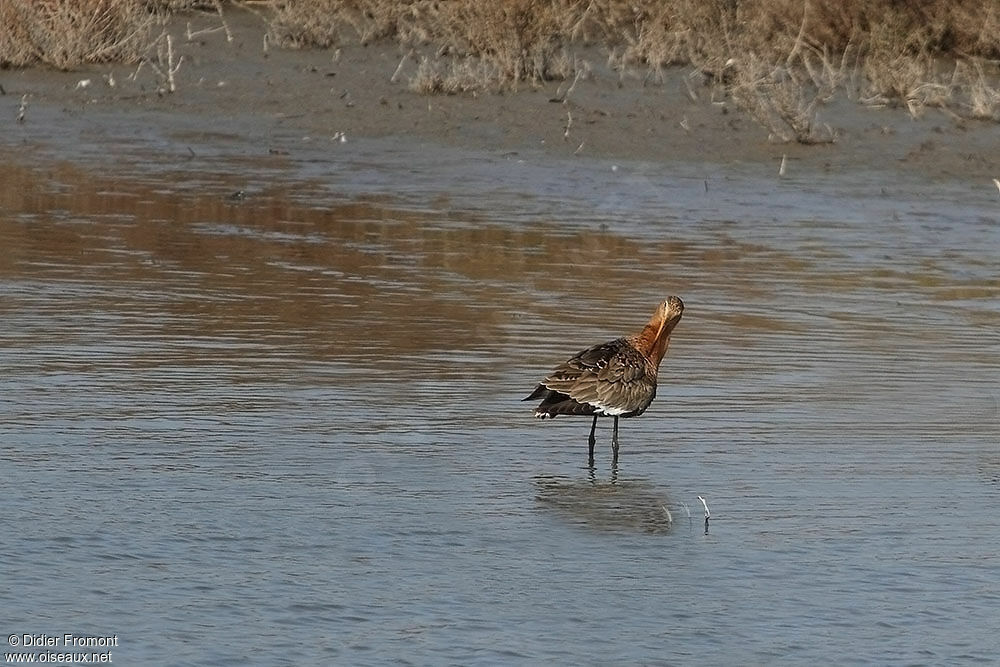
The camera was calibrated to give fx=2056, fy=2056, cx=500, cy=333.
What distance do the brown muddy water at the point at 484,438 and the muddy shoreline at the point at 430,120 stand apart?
2433 millimetres

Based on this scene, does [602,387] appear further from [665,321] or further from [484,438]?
[665,321]

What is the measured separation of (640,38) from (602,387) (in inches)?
535

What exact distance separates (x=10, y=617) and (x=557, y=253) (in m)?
7.87

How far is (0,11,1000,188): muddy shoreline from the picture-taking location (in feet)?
59.3

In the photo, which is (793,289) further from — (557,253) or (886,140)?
(886,140)

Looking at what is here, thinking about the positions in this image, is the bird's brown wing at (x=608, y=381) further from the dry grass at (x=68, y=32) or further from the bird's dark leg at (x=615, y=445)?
the dry grass at (x=68, y=32)

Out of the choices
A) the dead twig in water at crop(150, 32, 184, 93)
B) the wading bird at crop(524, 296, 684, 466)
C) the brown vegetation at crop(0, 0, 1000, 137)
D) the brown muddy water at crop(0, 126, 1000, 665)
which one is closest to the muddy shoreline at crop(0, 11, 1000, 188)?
the dead twig in water at crop(150, 32, 184, 93)

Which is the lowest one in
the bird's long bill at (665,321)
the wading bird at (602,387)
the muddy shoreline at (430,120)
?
the muddy shoreline at (430,120)

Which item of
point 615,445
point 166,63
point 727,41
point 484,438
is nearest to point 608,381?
point 615,445

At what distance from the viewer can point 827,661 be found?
618 centimetres

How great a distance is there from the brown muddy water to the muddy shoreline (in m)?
2.43

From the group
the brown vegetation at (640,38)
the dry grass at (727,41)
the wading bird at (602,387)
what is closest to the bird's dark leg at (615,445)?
the wading bird at (602,387)

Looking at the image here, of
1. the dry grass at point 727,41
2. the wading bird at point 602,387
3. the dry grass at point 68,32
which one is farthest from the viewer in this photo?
the dry grass at point 68,32

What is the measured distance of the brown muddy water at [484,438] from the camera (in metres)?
6.46
